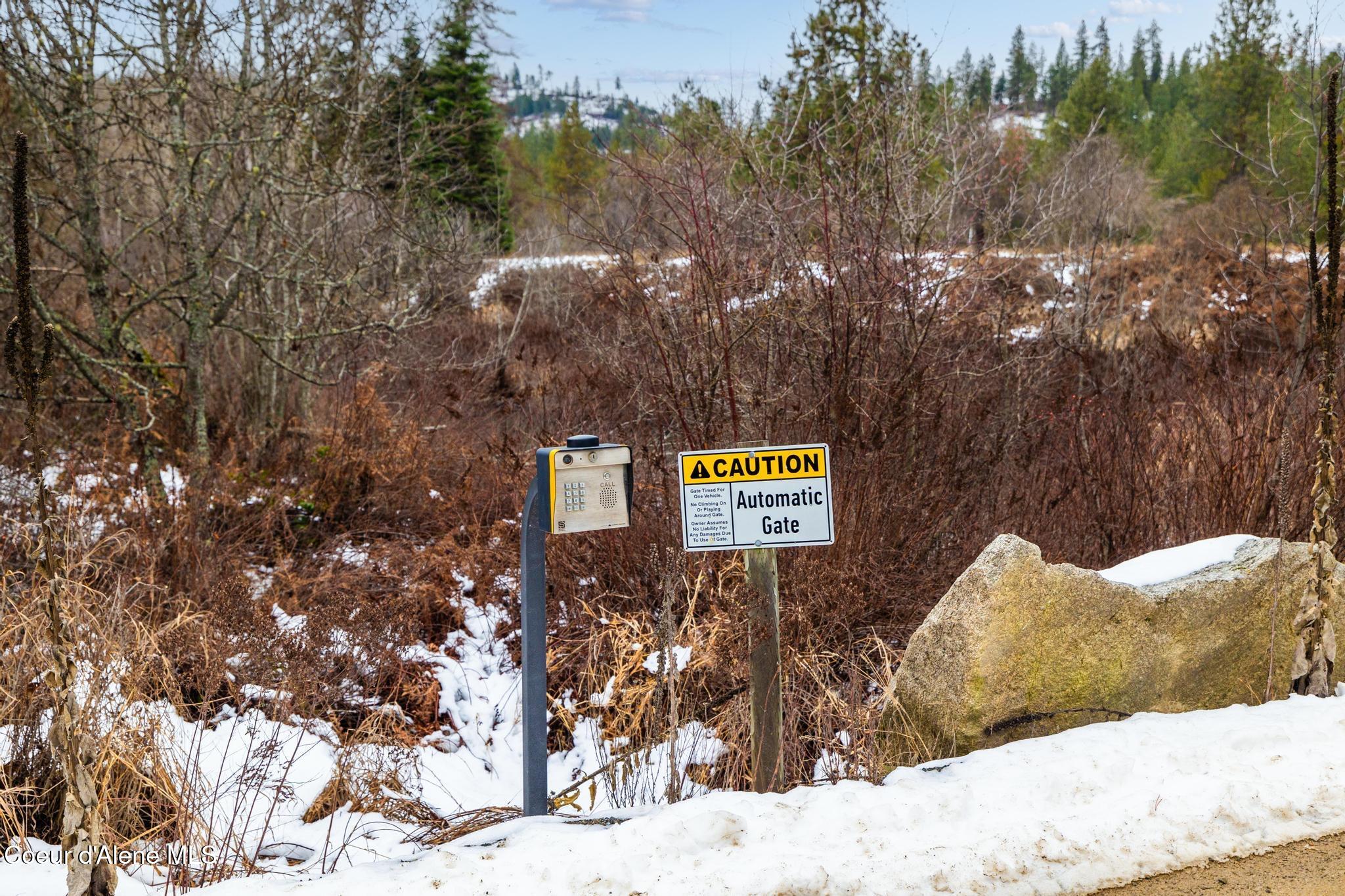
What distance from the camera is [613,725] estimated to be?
12.8 feet

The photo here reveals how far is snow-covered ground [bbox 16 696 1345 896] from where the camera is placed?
105 inches

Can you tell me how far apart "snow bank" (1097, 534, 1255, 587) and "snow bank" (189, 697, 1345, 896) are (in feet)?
2.07

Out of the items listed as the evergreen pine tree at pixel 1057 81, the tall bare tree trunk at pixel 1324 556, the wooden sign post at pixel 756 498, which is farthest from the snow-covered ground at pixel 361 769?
the evergreen pine tree at pixel 1057 81

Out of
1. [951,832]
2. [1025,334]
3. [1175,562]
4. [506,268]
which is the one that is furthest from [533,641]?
[506,268]

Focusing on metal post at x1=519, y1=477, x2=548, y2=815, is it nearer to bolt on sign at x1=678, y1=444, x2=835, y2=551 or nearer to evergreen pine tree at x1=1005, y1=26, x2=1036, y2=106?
bolt on sign at x1=678, y1=444, x2=835, y2=551

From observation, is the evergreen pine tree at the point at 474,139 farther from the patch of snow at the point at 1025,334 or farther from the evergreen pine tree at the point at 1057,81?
the evergreen pine tree at the point at 1057,81

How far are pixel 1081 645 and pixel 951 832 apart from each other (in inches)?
41.3

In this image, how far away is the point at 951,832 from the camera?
291 cm

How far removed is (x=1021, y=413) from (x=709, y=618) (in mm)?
3559

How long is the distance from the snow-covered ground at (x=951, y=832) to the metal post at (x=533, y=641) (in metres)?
0.20

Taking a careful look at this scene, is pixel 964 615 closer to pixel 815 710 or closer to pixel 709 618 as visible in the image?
pixel 815 710

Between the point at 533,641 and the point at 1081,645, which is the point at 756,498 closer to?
the point at 533,641

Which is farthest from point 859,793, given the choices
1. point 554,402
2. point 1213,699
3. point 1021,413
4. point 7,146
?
point 554,402

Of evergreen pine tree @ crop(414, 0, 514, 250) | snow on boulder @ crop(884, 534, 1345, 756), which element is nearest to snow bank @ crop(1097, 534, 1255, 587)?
snow on boulder @ crop(884, 534, 1345, 756)
